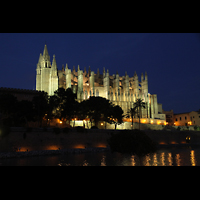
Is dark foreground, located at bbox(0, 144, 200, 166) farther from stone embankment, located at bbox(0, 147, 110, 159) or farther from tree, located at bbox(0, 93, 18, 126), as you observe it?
tree, located at bbox(0, 93, 18, 126)

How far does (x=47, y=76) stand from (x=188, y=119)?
45.6m

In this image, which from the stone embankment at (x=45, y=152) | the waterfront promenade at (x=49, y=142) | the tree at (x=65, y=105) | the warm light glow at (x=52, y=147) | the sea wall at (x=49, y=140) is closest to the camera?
the stone embankment at (x=45, y=152)

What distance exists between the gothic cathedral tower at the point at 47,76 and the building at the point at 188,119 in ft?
143

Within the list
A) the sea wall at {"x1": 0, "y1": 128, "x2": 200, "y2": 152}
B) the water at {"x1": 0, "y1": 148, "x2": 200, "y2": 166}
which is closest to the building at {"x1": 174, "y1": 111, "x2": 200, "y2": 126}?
the sea wall at {"x1": 0, "y1": 128, "x2": 200, "y2": 152}

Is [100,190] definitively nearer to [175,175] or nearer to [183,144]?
[175,175]

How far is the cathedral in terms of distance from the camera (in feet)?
195

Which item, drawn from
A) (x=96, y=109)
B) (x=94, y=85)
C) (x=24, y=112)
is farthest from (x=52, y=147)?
(x=94, y=85)

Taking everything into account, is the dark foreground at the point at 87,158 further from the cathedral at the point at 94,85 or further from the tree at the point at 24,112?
the cathedral at the point at 94,85

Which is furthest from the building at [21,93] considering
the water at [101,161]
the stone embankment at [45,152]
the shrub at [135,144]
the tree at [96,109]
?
the shrub at [135,144]

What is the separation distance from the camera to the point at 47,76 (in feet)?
196

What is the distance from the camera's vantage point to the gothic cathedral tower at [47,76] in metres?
56.6

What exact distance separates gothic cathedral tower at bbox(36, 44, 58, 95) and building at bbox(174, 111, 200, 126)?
43.5m

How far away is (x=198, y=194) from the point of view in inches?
219

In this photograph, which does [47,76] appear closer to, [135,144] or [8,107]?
[8,107]
